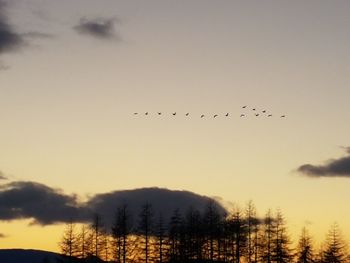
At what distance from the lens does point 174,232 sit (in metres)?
134

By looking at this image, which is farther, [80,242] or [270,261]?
[270,261]

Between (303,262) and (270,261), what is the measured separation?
20.0ft

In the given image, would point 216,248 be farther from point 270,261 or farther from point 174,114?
point 174,114

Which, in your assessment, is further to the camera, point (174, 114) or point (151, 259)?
point (151, 259)

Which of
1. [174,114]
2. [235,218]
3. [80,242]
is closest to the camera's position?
[174,114]

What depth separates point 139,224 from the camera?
424ft

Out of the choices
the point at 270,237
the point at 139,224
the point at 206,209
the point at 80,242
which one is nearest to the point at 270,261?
the point at 270,237

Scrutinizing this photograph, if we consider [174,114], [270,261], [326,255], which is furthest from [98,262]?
[174,114]

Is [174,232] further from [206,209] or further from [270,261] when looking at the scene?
[270,261]

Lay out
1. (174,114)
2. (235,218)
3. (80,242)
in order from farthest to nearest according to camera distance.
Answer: (235,218) < (80,242) < (174,114)

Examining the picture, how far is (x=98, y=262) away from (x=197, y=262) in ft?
57.7

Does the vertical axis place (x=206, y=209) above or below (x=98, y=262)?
above

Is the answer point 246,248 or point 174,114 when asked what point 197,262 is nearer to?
point 246,248

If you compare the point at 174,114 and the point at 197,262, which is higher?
the point at 174,114
